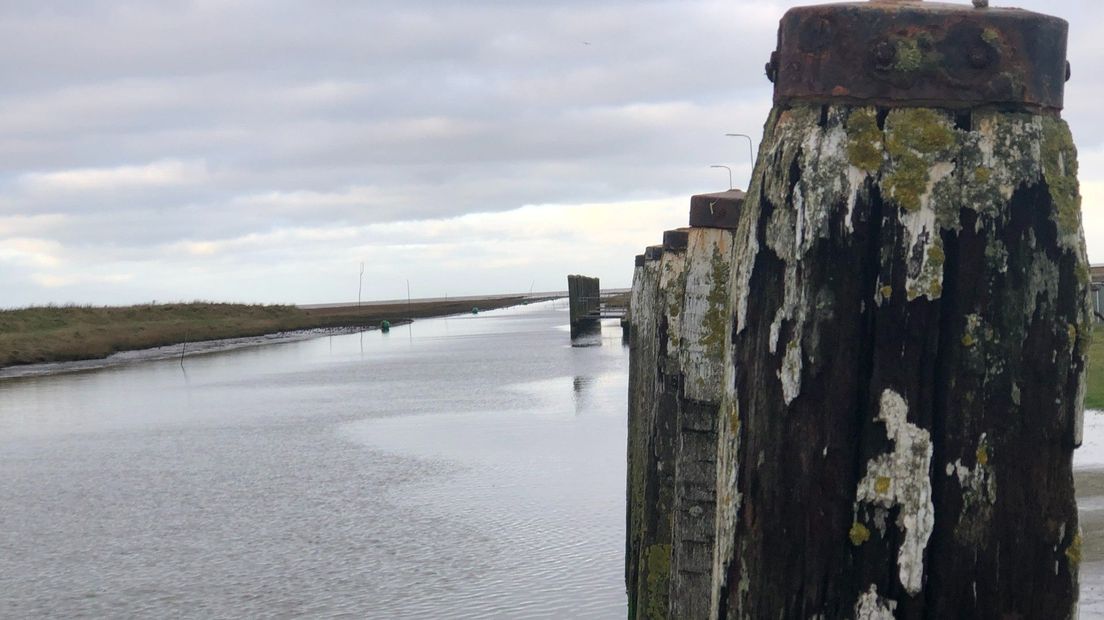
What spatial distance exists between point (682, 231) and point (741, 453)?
149 inches

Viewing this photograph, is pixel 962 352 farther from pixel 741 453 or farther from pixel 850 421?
pixel 741 453

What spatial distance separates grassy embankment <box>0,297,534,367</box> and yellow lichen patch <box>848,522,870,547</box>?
4328cm

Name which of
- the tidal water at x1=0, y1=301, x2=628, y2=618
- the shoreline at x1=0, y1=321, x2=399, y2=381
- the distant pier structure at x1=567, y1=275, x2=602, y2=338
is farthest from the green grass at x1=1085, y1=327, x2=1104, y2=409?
the distant pier structure at x1=567, y1=275, x2=602, y2=338

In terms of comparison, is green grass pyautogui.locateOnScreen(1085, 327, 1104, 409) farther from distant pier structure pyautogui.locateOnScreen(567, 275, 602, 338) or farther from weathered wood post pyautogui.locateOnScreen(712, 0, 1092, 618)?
distant pier structure pyautogui.locateOnScreen(567, 275, 602, 338)

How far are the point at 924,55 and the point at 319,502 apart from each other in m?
13.1

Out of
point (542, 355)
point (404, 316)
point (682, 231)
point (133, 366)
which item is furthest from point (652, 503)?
point (404, 316)

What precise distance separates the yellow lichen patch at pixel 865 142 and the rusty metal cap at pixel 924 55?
30 millimetres

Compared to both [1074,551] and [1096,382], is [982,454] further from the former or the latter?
[1096,382]

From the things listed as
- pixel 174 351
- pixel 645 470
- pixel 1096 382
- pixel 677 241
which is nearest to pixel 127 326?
pixel 174 351

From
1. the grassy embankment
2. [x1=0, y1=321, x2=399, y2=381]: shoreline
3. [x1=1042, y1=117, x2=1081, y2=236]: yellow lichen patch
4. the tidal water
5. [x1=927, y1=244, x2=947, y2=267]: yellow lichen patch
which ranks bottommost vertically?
the tidal water

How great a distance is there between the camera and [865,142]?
6.28ft

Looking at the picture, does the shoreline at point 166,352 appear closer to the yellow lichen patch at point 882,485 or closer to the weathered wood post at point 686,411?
the weathered wood post at point 686,411

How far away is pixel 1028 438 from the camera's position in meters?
1.90

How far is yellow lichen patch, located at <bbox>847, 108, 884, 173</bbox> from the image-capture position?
1905mm
